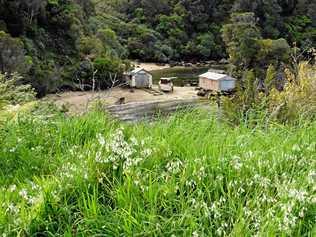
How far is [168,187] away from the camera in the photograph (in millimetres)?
2285

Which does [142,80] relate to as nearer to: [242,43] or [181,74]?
[242,43]

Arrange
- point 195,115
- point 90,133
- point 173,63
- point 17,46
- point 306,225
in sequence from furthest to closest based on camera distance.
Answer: point 173,63 < point 17,46 < point 195,115 < point 90,133 < point 306,225

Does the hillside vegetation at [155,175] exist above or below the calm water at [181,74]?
above

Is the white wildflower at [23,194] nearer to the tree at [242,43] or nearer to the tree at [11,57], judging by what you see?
the tree at [11,57]

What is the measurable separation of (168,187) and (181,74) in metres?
35.4

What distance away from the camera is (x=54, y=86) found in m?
27.6

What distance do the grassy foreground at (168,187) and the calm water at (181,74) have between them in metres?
30.7

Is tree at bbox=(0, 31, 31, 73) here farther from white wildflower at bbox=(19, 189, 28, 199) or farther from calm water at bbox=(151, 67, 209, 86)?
white wildflower at bbox=(19, 189, 28, 199)

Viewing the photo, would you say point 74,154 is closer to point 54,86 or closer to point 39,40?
point 54,86

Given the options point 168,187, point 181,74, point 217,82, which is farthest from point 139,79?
point 168,187

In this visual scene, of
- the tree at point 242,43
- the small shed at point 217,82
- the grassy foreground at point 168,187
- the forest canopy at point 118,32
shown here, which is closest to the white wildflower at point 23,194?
the grassy foreground at point 168,187

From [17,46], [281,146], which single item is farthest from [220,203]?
[17,46]

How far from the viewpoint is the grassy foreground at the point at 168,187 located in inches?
82.9

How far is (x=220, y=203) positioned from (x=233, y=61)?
29.9m
